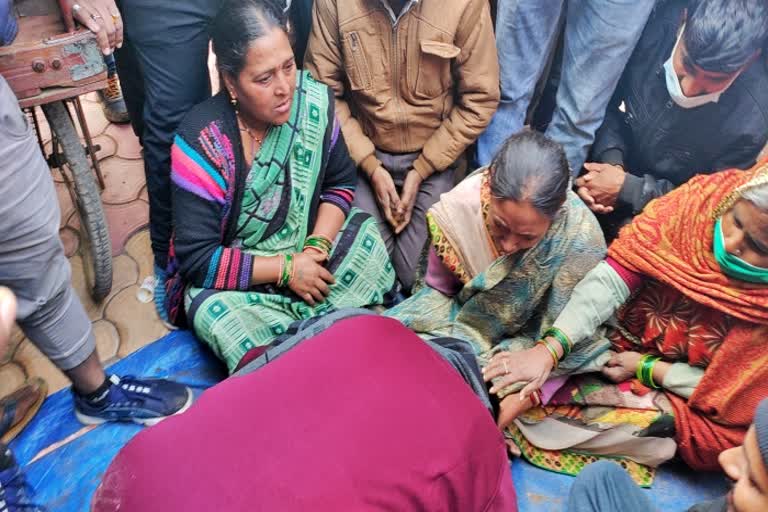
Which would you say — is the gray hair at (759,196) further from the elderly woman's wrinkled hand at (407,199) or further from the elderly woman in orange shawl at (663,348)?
the elderly woman's wrinkled hand at (407,199)

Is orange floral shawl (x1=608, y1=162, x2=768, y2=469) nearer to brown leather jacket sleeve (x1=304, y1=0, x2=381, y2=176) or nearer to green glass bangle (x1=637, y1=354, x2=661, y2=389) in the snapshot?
green glass bangle (x1=637, y1=354, x2=661, y2=389)

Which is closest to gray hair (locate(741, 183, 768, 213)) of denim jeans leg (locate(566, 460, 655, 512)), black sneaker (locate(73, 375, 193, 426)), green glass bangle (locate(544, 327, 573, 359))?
green glass bangle (locate(544, 327, 573, 359))

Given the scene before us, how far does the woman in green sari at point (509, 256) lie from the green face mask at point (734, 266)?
0.32 meters

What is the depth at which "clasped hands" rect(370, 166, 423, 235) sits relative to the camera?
237 centimetres

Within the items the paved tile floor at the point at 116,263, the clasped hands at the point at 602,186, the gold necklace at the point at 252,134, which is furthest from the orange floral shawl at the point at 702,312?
the paved tile floor at the point at 116,263

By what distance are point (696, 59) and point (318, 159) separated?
1249 millimetres

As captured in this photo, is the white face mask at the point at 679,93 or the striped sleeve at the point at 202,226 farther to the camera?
the white face mask at the point at 679,93

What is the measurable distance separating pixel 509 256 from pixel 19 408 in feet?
5.07

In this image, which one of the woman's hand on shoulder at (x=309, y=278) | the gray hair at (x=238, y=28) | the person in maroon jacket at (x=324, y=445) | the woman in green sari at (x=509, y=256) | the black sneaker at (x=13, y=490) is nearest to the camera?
the person in maroon jacket at (x=324, y=445)

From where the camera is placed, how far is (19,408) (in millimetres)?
1788

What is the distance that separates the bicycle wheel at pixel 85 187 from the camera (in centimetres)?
187

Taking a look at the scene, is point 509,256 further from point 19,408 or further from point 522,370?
point 19,408

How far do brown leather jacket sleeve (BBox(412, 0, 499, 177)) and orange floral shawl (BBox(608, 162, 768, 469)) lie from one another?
841mm

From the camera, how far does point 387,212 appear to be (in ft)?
7.82
